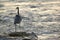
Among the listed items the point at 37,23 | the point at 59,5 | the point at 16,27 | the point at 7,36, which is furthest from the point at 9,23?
the point at 59,5

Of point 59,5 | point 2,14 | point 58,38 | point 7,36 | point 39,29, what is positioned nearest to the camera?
point 7,36

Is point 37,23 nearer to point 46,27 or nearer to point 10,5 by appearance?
point 46,27

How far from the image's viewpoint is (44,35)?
3303 millimetres

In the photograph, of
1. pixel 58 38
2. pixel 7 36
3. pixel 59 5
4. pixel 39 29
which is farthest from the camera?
pixel 59 5

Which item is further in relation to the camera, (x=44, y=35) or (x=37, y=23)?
(x=37, y=23)

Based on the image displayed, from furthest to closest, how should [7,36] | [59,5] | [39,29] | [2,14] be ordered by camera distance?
[59,5], [2,14], [39,29], [7,36]

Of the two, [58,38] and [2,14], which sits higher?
[2,14]

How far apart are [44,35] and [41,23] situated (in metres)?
0.38

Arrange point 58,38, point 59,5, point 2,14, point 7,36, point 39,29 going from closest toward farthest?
point 7,36
point 58,38
point 39,29
point 2,14
point 59,5

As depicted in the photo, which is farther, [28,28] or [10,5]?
[10,5]

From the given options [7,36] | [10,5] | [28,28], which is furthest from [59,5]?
[7,36]

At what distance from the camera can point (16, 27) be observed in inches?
138

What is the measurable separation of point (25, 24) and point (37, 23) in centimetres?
18

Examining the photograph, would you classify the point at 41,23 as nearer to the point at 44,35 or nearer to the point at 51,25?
the point at 51,25
